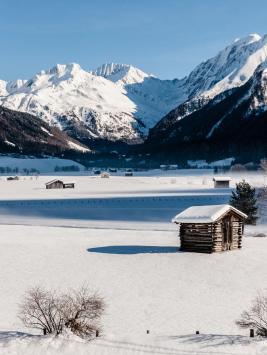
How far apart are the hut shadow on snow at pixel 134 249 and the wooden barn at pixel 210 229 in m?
1.18

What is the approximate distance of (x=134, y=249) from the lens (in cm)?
3722

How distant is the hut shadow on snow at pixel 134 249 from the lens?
3609cm

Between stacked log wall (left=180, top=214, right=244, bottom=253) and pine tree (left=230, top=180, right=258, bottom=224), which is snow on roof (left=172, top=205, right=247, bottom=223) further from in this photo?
pine tree (left=230, top=180, right=258, bottom=224)

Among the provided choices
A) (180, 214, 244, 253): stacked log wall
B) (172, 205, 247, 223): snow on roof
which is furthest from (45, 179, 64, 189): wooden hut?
(180, 214, 244, 253): stacked log wall

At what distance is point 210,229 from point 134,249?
17.7 ft

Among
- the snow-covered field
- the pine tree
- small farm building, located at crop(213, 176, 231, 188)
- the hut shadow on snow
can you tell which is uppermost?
small farm building, located at crop(213, 176, 231, 188)

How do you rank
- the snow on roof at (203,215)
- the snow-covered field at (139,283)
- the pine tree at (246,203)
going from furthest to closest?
1. the pine tree at (246,203)
2. the snow on roof at (203,215)
3. the snow-covered field at (139,283)

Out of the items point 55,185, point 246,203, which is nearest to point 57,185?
point 55,185

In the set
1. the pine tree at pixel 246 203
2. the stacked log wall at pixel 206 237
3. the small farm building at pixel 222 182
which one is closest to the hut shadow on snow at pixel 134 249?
the stacked log wall at pixel 206 237

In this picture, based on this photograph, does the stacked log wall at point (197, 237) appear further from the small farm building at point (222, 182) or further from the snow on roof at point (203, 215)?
the small farm building at point (222, 182)

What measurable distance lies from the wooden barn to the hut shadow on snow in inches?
46.4

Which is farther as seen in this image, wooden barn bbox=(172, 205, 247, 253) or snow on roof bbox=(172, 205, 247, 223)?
wooden barn bbox=(172, 205, 247, 253)

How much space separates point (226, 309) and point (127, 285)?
5.94 meters

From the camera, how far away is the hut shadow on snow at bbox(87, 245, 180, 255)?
36.1 metres
